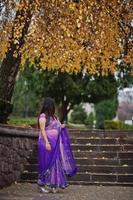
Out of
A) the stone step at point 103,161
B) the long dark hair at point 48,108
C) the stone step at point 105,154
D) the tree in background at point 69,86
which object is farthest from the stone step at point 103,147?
the tree in background at point 69,86

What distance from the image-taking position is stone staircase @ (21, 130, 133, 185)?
13.3 metres

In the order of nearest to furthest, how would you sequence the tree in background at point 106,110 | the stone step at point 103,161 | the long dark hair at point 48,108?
the long dark hair at point 48,108, the stone step at point 103,161, the tree in background at point 106,110

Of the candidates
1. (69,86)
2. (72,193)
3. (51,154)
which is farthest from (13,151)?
(69,86)

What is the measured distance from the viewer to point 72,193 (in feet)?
37.2

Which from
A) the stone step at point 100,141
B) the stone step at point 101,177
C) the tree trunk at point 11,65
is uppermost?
the tree trunk at point 11,65

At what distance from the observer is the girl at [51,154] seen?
36.1 ft

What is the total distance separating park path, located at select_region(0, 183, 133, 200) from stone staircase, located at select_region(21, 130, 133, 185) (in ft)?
2.14

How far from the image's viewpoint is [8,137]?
494 inches

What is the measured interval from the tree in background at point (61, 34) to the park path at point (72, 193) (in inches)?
135

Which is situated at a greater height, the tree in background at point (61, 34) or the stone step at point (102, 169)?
the tree in background at point (61, 34)

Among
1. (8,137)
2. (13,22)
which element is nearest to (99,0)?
(13,22)

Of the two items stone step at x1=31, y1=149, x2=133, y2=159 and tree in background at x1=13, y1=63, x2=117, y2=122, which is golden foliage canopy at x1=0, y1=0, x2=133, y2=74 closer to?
stone step at x1=31, y1=149, x2=133, y2=159

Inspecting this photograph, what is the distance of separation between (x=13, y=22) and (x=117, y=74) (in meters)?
15.7

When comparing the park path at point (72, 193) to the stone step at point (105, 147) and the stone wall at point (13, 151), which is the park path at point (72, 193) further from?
the stone step at point (105, 147)
